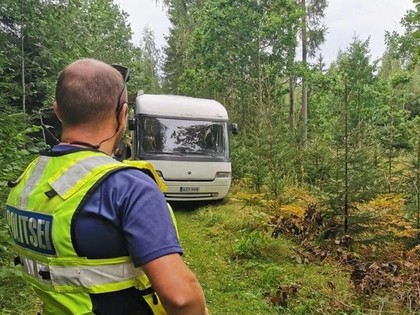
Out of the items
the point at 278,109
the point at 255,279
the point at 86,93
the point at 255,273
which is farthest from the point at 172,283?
the point at 278,109

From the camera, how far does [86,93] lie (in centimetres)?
156

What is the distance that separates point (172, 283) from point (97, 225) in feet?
1.05

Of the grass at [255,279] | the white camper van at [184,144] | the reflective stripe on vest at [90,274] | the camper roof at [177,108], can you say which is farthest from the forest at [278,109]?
the reflective stripe on vest at [90,274]

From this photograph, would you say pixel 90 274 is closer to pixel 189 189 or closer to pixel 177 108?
pixel 189 189

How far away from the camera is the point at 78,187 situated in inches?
56.9

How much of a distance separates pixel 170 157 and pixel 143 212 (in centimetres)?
989

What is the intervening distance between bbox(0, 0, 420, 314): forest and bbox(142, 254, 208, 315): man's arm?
2.87 metres

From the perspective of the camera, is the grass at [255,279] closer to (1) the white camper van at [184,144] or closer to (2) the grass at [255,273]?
(2) the grass at [255,273]

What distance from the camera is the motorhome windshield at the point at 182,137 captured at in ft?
37.6

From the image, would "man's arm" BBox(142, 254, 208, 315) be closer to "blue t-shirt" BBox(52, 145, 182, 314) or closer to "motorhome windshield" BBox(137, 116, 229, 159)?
"blue t-shirt" BBox(52, 145, 182, 314)

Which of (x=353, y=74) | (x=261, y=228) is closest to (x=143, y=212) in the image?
(x=261, y=228)

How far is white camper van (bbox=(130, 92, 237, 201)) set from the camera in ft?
36.5

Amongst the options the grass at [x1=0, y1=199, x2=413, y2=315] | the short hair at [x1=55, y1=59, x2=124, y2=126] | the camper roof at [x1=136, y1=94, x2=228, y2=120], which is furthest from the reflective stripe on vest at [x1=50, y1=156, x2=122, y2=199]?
the camper roof at [x1=136, y1=94, x2=228, y2=120]

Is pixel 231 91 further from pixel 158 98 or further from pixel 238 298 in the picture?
pixel 238 298
